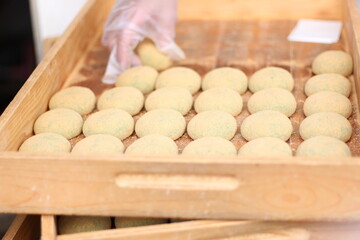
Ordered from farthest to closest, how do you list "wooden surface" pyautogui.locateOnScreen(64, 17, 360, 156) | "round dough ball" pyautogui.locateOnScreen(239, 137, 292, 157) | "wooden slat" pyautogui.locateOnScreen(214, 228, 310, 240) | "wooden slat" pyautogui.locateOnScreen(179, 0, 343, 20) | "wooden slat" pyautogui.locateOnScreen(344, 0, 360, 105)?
"wooden slat" pyautogui.locateOnScreen(179, 0, 343, 20) → "wooden surface" pyautogui.locateOnScreen(64, 17, 360, 156) → "wooden slat" pyautogui.locateOnScreen(344, 0, 360, 105) → "round dough ball" pyautogui.locateOnScreen(239, 137, 292, 157) → "wooden slat" pyautogui.locateOnScreen(214, 228, 310, 240)

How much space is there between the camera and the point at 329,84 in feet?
5.14

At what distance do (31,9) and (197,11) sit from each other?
93 cm

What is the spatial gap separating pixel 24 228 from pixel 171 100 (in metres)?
0.53

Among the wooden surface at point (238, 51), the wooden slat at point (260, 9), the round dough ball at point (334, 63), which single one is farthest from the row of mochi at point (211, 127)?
the wooden slat at point (260, 9)

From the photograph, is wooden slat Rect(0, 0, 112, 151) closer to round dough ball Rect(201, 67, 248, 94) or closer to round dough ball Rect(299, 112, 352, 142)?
round dough ball Rect(201, 67, 248, 94)

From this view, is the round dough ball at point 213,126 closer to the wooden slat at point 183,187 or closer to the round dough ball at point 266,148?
the round dough ball at point 266,148

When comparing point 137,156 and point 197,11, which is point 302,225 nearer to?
point 137,156

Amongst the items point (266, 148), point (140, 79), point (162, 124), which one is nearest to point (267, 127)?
point (266, 148)

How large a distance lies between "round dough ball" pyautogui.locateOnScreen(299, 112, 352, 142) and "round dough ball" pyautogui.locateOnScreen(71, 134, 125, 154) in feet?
1.56

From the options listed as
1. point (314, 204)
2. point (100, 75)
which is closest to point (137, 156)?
point (314, 204)

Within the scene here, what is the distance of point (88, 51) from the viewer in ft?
6.38

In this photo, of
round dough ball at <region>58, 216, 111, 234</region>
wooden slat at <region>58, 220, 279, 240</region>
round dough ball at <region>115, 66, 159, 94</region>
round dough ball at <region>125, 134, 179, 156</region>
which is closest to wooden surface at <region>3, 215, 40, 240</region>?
round dough ball at <region>58, 216, 111, 234</region>

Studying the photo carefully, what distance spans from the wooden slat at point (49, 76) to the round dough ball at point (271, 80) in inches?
23.8

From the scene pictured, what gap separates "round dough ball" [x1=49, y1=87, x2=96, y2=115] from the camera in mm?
1554
